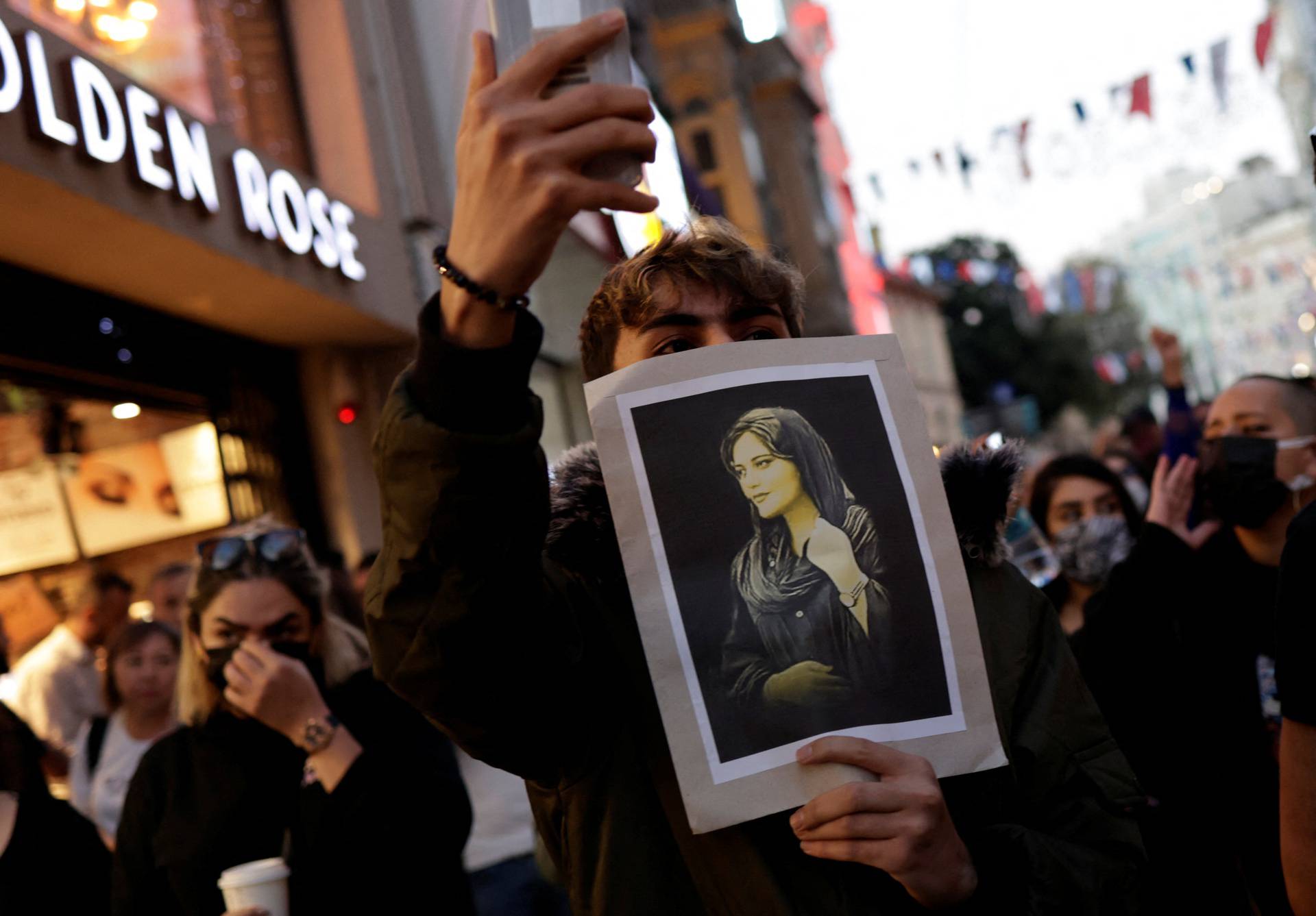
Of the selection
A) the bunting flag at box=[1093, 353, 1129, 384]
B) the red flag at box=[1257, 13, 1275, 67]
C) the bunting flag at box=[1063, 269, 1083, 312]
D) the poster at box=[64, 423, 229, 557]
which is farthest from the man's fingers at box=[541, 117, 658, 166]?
the bunting flag at box=[1093, 353, 1129, 384]

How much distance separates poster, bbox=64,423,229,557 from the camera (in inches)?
303

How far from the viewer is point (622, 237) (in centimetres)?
1288

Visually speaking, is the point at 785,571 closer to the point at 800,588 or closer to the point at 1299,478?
the point at 800,588

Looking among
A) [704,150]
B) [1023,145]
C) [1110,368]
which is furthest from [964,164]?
[1110,368]

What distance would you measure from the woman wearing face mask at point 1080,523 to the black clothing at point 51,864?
9.55 ft

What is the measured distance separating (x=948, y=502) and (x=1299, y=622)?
0.58m

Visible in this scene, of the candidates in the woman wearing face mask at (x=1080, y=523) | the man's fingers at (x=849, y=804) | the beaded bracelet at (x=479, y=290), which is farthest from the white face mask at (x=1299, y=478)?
the beaded bracelet at (x=479, y=290)

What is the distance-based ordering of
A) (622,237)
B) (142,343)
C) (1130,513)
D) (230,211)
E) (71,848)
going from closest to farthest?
(71,848) → (1130,513) → (230,211) → (142,343) → (622,237)

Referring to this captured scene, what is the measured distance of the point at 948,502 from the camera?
160 centimetres

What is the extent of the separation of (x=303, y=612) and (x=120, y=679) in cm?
203

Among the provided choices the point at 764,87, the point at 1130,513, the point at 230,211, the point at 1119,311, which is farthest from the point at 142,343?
the point at 1119,311

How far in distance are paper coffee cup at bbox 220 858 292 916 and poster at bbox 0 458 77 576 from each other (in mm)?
5461

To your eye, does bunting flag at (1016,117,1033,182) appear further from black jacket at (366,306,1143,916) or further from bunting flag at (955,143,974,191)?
black jacket at (366,306,1143,916)

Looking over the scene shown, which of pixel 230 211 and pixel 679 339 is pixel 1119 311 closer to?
pixel 230 211
